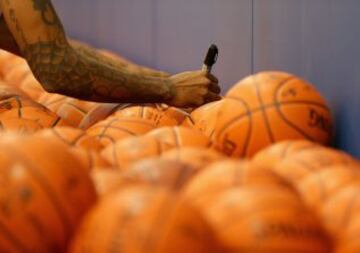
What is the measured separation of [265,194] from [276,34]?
161 centimetres

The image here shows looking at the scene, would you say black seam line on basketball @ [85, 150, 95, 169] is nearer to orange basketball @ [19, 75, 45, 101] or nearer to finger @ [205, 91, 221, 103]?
finger @ [205, 91, 221, 103]

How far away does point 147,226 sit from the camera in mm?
1007

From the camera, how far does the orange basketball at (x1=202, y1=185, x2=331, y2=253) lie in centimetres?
105

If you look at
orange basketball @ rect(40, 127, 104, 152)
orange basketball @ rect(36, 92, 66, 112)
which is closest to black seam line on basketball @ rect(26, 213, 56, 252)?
orange basketball @ rect(40, 127, 104, 152)

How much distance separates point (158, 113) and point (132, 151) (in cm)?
117

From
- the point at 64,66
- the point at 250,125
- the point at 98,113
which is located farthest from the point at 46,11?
the point at 250,125

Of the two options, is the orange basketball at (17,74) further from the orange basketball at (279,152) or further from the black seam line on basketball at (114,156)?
the orange basketball at (279,152)

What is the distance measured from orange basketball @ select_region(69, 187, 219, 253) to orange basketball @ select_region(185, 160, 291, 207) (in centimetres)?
12

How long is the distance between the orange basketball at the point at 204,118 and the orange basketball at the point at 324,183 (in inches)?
38.3

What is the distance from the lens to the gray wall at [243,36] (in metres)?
1.99

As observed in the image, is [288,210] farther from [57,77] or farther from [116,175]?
[57,77]

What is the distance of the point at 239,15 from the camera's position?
315cm

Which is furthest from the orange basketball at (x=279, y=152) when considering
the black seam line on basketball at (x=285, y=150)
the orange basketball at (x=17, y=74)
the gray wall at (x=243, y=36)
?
the orange basketball at (x=17, y=74)

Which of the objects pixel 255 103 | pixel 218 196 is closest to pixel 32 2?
pixel 255 103
